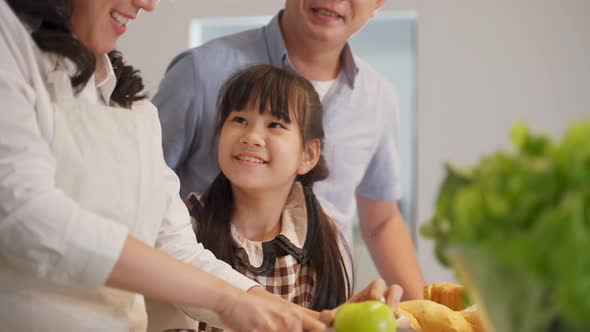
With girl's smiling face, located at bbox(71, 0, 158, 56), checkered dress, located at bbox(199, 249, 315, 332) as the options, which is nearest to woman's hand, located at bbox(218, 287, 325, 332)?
girl's smiling face, located at bbox(71, 0, 158, 56)

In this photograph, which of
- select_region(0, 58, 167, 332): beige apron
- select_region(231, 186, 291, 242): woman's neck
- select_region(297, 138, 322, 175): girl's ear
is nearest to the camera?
select_region(0, 58, 167, 332): beige apron

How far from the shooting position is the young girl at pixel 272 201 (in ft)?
5.11

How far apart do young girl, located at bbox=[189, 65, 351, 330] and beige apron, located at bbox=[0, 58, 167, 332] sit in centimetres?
50

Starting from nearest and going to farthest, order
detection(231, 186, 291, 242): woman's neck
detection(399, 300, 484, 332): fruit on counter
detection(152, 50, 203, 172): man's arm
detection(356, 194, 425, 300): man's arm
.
→ detection(399, 300, 484, 332): fruit on counter < detection(231, 186, 291, 242): woman's neck < detection(152, 50, 203, 172): man's arm < detection(356, 194, 425, 300): man's arm

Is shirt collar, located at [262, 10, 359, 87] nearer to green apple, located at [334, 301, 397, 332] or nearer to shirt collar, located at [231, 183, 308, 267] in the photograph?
shirt collar, located at [231, 183, 308, 267]

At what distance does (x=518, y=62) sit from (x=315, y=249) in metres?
2.46

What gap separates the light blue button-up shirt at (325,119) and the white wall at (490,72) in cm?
162

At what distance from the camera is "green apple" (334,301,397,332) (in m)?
0.93

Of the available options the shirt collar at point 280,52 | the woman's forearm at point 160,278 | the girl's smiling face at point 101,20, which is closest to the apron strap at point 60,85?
the girl's smiling face at point 101,20

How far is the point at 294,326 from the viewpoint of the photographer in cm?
96

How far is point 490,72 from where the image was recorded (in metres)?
3.74

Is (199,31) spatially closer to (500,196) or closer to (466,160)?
(466,160)

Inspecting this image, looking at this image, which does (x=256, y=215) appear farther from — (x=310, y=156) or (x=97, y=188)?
(x=97, y=188)

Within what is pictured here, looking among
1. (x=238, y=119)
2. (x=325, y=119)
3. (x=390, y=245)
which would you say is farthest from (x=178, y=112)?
(x=390, y=245)
